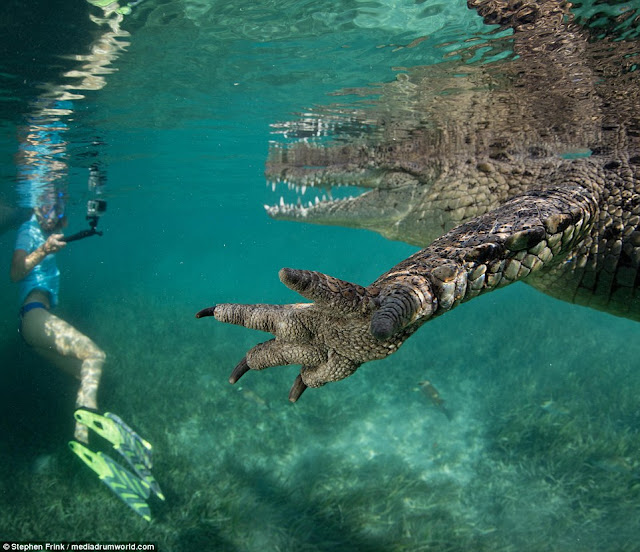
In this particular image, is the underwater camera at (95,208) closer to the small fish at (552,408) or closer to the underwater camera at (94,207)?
the underwater camera at (94,207)

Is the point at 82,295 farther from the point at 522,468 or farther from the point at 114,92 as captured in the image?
the point at 522,468

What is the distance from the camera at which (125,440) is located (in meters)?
7.56

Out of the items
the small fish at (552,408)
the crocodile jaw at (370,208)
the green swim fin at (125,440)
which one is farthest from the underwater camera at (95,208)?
the small fish at (552,408)

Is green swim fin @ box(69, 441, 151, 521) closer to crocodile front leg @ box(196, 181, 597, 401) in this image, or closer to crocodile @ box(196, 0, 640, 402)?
crocodile @ box(196, 0, 640, 402)

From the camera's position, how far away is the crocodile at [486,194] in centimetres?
206

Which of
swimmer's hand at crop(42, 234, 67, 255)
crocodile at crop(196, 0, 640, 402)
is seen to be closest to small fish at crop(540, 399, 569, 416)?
crocodile at crop(196, 0, 640, 402)

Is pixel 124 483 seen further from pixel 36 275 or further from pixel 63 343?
pixel 36 275

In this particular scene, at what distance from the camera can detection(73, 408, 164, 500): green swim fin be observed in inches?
292

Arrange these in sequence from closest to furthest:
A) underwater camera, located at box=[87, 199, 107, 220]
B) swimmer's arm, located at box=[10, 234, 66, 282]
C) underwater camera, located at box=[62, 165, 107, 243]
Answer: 1. swimmer's arm, located at box=[10, 234, 66, 282]
2. underwater camera, located at box=[62, 165, 107, 243]
3. underwater camera, located at box=[87, 199, 107, 220]

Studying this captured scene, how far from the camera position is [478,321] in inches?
665

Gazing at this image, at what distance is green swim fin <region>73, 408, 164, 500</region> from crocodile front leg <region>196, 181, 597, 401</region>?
645cm

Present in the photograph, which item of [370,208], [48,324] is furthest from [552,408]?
[48,324]

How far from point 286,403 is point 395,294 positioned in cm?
1028

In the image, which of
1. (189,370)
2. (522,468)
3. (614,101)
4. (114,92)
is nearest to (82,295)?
(189,370)
